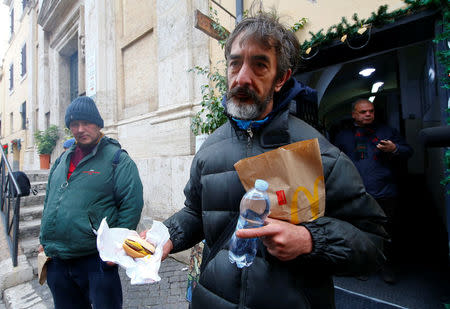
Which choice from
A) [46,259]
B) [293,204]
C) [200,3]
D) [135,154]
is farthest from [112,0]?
[293,204]

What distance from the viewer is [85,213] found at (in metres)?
1.94

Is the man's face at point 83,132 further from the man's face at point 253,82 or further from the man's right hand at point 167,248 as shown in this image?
the man's face at point 253,82

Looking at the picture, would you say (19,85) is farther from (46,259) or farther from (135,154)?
(46,259)

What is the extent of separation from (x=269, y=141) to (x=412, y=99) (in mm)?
6044

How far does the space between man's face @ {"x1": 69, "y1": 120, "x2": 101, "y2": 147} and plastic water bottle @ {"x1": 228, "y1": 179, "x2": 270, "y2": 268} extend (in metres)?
1.83

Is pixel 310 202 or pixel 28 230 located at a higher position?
pixel 310 202

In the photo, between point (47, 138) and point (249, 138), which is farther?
point (47, 138)

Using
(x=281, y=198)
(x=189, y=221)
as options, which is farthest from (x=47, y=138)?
(x=281, y=198)

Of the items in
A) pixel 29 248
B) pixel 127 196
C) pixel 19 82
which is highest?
pixel 19 82

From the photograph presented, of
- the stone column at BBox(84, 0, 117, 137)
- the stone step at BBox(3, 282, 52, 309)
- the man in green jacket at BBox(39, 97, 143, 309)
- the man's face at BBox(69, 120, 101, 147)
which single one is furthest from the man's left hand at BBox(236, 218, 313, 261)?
the stone column at BBox(84, 0, 117, 137)

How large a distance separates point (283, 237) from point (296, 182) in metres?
0.18

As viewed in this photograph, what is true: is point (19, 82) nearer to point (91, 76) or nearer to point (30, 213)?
point (91, 76)

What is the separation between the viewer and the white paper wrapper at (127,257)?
99cm

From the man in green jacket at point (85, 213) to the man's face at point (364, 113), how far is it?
104 inches
